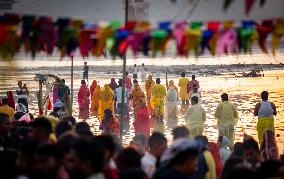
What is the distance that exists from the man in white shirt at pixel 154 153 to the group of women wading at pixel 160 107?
5.25 m

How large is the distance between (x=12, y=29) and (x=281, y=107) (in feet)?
52.1

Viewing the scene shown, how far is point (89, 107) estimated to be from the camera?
22062 millimetres

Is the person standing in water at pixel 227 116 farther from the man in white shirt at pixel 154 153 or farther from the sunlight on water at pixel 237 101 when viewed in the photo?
the man in white shirt at pixel 154 153

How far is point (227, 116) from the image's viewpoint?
14.3m

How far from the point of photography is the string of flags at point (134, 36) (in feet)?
24.9

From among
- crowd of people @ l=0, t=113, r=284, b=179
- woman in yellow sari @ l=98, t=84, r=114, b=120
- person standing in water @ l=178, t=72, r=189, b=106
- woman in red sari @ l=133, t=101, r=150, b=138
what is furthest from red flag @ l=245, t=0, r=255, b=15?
person standing in water @ l=178, t=72, r=189, b=106

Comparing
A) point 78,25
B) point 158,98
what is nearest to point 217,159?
point 78,25

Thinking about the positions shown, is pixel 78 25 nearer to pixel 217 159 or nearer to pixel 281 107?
pixel 217 159

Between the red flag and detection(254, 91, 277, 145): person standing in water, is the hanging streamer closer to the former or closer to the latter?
the red flag

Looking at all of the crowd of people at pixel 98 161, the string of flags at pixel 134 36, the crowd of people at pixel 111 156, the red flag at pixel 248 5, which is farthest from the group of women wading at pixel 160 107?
the red flag at pixel 248 5

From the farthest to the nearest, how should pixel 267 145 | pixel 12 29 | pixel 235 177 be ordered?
1. pixel 267 145
2. pixel 12 29
3. pixel 235 177

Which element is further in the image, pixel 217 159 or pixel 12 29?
pixel 217 159

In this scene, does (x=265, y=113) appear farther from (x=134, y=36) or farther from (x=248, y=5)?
(x=248, y=5)

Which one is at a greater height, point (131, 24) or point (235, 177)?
point (131, 24)
